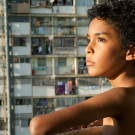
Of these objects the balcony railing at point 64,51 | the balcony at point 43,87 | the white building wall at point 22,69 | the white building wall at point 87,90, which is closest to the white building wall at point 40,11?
the balcony railing at point 64,51

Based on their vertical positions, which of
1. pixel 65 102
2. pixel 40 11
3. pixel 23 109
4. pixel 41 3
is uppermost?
pixel 41 3

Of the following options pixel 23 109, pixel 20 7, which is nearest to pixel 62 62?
pixel 23 109

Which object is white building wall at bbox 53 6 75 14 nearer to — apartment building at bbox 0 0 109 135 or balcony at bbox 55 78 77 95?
apartment building at bbox 0 0 109 135

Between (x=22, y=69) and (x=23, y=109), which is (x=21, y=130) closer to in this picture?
(x=23, y=109)

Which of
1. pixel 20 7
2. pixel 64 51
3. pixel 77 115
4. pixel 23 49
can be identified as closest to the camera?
pixel 77 115

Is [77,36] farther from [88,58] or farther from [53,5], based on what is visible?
[88,58]

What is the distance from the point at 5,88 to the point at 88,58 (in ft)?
25.6

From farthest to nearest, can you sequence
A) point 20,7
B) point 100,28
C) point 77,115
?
point 20,7 < point 100,28 < point 77,115

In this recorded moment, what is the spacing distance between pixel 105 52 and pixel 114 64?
0.03 meters

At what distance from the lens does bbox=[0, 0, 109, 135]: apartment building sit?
25.9 feet

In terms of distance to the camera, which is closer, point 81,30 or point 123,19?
point 123,19

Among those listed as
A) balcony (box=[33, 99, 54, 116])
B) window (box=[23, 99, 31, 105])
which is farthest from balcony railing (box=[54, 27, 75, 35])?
window (box=[23, 99, 31, 105])

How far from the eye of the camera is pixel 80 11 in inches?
323

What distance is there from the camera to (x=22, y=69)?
7.97 meters
